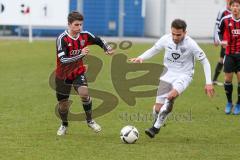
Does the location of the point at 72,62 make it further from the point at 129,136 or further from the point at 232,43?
the point at 232,43

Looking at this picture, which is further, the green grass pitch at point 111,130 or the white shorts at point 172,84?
the white shorts at point 172,84

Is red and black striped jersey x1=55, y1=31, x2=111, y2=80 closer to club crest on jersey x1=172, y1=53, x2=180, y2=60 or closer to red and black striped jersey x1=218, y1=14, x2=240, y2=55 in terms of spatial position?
club crest on jersey x1=172, y1=53, x2=180, y2=60

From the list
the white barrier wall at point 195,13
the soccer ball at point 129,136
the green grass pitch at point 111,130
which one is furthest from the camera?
the white barrier wall at point 195,13

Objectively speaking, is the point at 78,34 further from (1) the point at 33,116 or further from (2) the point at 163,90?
(1) the point at 33,116

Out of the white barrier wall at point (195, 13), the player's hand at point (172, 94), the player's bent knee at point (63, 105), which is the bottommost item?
the white barrier wall at point (195, 13)

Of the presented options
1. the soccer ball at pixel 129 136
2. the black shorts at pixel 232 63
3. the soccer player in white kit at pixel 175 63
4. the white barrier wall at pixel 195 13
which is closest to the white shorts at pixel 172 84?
the soccer player in white kit at pixel 175 63

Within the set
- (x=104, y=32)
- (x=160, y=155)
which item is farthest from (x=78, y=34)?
(x=104, y=32)

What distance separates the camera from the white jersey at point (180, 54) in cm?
916

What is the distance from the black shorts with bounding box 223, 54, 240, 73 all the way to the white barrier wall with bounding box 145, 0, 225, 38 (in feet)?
82.5

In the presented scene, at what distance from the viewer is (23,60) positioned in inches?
867

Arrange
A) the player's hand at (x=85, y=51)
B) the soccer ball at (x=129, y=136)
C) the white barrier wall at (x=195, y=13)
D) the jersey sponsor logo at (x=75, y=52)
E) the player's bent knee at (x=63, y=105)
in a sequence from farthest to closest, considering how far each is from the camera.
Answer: the white barrier wall at (x=195, y=13) → the player's bent knee at (x=63, y=105) → the jersey sponsor logo at (x=75, y=52) → the player's hand at (x=85, y=51) → the soccer ball at (x=129, y=136)

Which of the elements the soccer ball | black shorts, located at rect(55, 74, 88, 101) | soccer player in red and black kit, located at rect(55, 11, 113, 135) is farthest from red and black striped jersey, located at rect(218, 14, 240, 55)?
the soccer ball

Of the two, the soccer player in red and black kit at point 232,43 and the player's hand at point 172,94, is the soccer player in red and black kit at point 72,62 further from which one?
the soccer player in red and black kit at point 232,43

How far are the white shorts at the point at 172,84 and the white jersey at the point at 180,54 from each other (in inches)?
3.2
